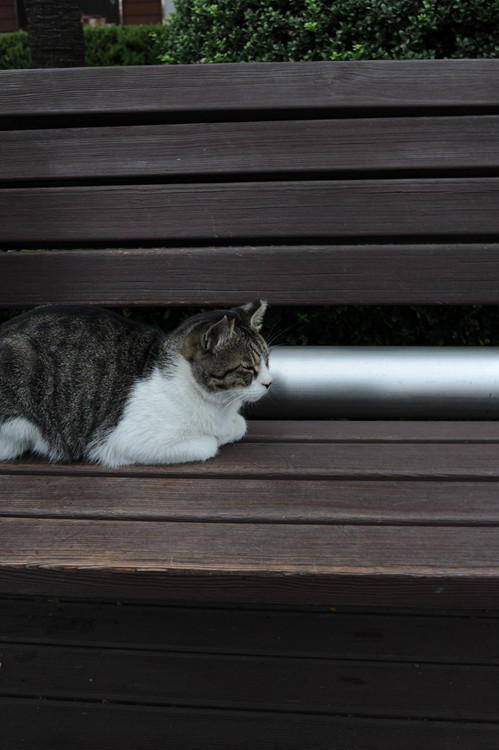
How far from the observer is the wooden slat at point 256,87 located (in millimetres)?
2334

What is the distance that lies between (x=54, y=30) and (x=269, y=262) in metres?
2.74

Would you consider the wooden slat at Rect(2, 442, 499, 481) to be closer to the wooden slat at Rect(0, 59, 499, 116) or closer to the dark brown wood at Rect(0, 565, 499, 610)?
the dark brown wood at Rect(0, 565, 499, 610)

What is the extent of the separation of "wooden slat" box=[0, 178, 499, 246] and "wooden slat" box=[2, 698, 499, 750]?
1.29 meters

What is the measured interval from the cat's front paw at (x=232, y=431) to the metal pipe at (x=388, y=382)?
10.9 inches

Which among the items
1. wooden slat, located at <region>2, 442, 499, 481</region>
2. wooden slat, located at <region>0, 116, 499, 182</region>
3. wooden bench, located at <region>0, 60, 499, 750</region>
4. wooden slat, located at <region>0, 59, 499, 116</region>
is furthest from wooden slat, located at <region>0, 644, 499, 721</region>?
wooden slat, located at <region>0, 59, 499, 116</region>

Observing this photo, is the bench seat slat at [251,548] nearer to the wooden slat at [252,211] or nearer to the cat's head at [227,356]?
the cat's head at [227,356]

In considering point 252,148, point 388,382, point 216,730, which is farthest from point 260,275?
point 216,730

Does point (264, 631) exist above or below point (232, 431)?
below

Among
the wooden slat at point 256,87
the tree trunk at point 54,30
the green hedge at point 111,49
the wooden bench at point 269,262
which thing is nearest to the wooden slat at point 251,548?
the wooden bench at point 269,262

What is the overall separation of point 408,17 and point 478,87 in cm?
67

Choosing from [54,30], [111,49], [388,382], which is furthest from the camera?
[111,49]

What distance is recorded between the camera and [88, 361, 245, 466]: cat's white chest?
201 centimetres

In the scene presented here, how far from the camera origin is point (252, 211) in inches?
94.3

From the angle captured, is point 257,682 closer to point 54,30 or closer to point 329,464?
point 329,464
